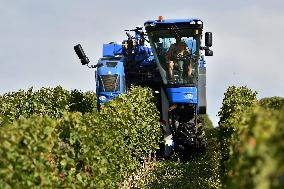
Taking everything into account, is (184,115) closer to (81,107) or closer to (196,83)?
(196,83)

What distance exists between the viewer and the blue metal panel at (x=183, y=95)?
1529 cm

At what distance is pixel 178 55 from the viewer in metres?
Answer: 15.4

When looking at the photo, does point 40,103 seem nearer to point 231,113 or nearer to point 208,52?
point 208,52

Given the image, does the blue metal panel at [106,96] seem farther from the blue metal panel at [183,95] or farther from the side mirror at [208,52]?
the side mirror at [208,52]

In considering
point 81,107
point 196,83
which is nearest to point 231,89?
point 196,83

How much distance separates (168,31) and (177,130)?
256cm

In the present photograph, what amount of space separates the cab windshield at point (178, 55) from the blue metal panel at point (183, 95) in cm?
15

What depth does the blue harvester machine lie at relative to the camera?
1534 centimetres

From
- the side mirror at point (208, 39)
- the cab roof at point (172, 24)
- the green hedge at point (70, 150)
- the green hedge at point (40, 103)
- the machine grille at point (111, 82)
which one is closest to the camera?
the green hedge at point (70, 150)

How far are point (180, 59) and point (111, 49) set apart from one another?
3.41 m

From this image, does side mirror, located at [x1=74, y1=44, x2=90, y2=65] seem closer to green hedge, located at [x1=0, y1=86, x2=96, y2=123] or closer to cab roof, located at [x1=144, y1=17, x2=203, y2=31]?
cab roof, located at [x1=144, y1=17, x2=203, y2=31]

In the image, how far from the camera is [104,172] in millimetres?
9688

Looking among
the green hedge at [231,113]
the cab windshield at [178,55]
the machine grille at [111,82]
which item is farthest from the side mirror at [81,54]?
the green hedge at [231,113]

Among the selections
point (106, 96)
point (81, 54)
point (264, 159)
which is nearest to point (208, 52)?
point (106, 96)
